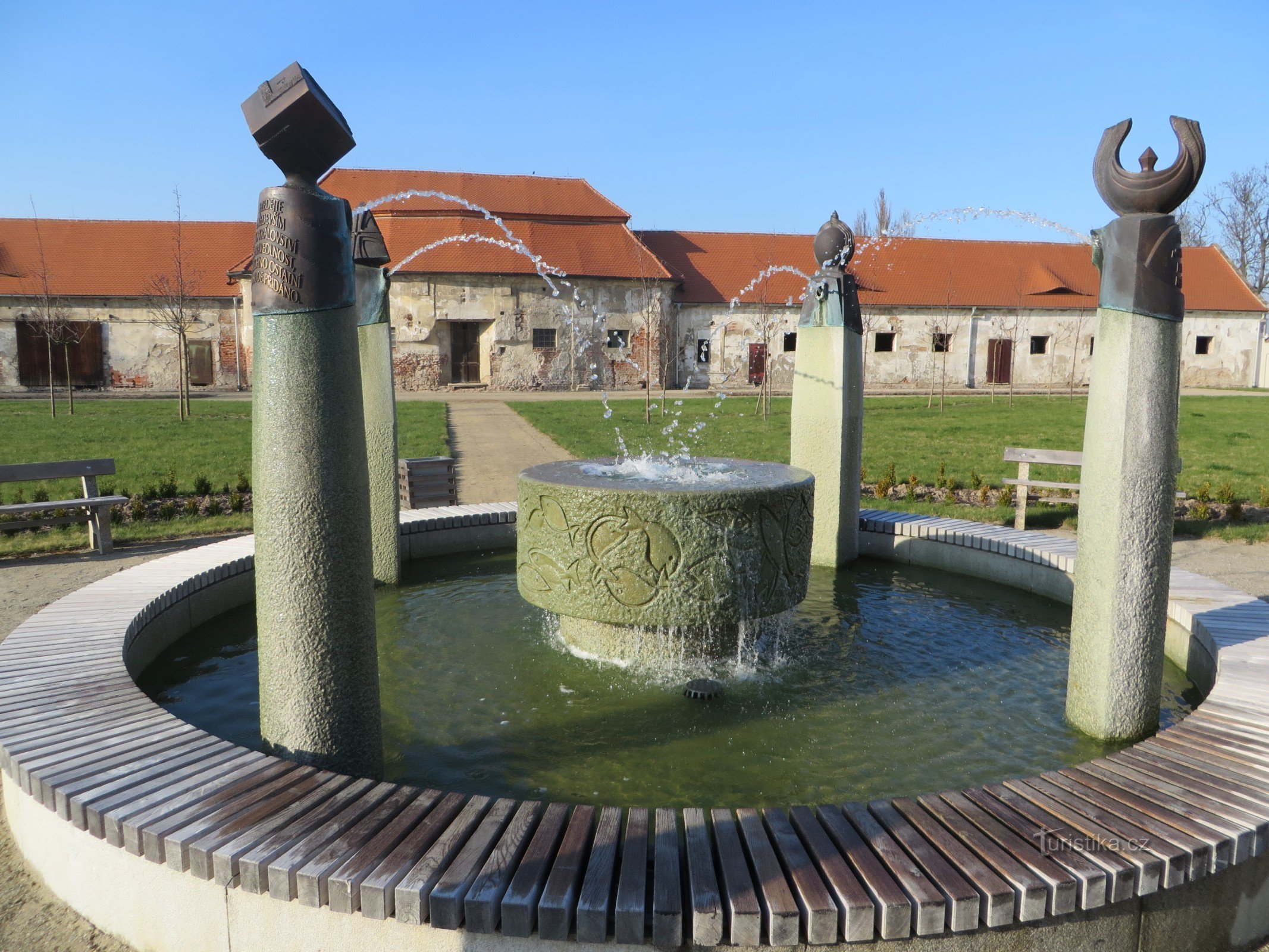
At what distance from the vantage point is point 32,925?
2.63 metres

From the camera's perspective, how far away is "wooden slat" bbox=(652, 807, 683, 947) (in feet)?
6.84

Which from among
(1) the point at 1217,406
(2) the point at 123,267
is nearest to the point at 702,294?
(1) the point at 1217,406

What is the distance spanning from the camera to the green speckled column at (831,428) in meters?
6.46

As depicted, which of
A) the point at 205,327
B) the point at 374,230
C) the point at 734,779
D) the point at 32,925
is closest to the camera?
the point at 32,925

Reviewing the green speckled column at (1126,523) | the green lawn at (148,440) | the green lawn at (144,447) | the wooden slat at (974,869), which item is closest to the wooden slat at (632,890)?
the wooden slat at (974,869)

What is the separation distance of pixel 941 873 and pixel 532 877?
39.6 inches

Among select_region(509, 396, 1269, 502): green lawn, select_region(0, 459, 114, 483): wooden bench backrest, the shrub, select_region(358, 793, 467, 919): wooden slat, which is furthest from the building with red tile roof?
select_region(358, 793, 467, 919): wooden slat

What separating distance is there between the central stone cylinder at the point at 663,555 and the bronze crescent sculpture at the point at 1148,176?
74.2 inches

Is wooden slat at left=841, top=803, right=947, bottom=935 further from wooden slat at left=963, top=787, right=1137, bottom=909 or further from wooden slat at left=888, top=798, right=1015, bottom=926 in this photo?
wooden slat at left=963, top=787, right=1137, bottom=909

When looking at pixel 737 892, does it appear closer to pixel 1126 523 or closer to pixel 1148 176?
pixel 1126 523

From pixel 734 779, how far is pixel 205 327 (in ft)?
94.1

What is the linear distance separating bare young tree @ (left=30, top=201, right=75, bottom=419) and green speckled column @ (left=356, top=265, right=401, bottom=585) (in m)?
21.2

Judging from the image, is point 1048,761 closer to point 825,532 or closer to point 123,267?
point 825,532

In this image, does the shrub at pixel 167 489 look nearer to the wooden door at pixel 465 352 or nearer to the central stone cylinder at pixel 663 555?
the central stone cylinder at pixel 663 555
